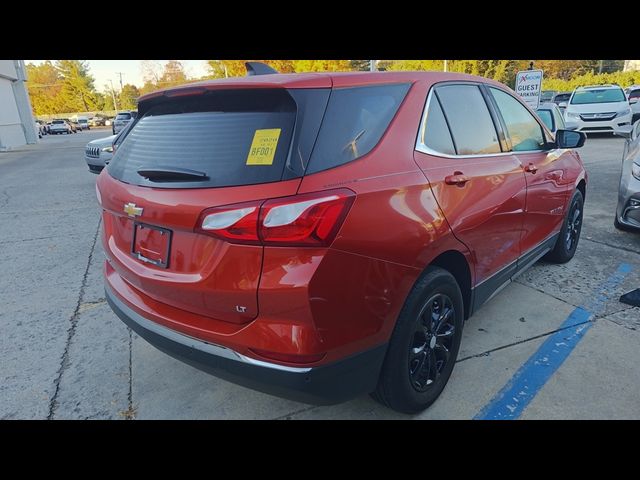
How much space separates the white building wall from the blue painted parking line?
2754cm

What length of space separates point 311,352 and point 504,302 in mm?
2503

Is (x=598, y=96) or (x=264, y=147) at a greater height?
(x=264, y=147)

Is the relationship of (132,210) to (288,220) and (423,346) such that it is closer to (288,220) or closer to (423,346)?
(288,220)

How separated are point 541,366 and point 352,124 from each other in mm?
2027

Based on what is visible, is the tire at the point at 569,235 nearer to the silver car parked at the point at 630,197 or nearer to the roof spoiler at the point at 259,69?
the silver car parked at the point at 630,197

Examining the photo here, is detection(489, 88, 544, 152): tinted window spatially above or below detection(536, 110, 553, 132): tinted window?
above

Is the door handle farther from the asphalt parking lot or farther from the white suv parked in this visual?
the white suv parked

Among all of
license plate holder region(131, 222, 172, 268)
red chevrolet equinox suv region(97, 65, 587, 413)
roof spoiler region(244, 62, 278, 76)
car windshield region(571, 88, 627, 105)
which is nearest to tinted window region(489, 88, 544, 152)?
red chevrolet equinox suv region(97, 65, 587, 413)

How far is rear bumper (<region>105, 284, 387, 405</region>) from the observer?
181cm

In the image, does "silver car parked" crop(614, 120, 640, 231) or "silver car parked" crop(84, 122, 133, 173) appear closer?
"silver car parked" crop(614, 120, 640, 231)

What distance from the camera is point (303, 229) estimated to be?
170cm

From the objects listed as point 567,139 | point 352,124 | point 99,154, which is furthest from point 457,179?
point 99,154

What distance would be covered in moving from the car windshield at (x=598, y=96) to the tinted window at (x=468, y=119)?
49.2ft

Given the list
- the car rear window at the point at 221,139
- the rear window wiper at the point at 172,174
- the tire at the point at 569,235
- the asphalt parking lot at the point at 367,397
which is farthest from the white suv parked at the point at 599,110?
the rear window wiper at the point at 172,174
